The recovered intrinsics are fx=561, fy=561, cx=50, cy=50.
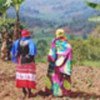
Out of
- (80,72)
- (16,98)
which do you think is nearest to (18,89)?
(16,98)

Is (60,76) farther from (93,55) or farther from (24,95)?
(93,55)

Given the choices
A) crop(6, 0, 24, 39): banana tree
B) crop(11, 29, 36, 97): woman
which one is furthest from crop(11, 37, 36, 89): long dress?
crop(6, 0, 24, 39): banana tree

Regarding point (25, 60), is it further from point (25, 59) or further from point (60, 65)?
point (60, 65)

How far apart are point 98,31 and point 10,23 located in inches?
565

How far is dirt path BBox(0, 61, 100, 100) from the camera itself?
1342 centimetres

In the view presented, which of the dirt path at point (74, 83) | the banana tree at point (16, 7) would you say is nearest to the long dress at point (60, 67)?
the dirt path at point (74, 83)

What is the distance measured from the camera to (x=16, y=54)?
42.1 feet

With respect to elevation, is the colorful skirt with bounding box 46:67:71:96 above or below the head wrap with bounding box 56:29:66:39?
below

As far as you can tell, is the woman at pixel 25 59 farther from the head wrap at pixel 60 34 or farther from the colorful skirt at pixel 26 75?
the head wrap at pixel 60 34

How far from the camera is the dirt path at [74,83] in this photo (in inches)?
528

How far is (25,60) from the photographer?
12695 millimetres

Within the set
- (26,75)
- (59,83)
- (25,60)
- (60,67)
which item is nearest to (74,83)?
(59,83)

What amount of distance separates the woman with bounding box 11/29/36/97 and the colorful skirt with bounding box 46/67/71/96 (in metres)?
0.44

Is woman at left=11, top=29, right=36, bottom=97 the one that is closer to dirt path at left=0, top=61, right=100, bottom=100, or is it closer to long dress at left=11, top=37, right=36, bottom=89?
long dress at left=11, top=37, right=36, bottom=89
